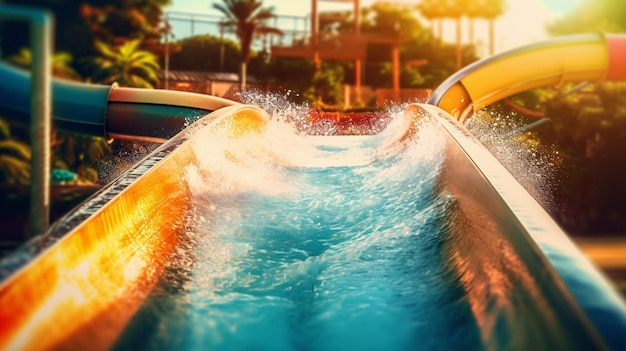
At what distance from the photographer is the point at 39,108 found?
120cm

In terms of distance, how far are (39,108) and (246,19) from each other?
2057 cm

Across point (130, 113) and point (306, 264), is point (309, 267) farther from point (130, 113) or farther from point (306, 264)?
point (130, 113)

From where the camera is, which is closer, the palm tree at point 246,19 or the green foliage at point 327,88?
the green foliage at point 327,88

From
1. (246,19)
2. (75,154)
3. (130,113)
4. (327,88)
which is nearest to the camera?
(130,113)

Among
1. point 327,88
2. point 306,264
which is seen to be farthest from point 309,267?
point 327,88

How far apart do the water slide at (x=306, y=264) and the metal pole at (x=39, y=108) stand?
2.7 inches

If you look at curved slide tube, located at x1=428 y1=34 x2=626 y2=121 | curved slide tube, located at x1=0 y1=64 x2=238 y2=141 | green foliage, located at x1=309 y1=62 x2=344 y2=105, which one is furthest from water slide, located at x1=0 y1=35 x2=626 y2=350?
green foliage, located at x1=309 y1=62 x2=344 y2=105

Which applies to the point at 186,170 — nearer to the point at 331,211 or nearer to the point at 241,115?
the point at 331,211

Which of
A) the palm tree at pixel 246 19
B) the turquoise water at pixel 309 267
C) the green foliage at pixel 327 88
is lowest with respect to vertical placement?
the turquoise water at pixel 309 267

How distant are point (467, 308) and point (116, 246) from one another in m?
1.02

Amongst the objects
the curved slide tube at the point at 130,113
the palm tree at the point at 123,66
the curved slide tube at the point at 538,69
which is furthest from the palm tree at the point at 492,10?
the curved slide tube at the point at 130,113

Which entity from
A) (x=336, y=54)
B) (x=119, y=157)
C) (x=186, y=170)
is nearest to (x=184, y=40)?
(x=336, y=54)

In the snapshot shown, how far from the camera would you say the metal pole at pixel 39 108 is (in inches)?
44.2

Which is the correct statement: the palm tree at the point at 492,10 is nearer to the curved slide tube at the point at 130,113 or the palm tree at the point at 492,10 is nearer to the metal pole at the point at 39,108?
the curved slide tube at the point at 130,113
